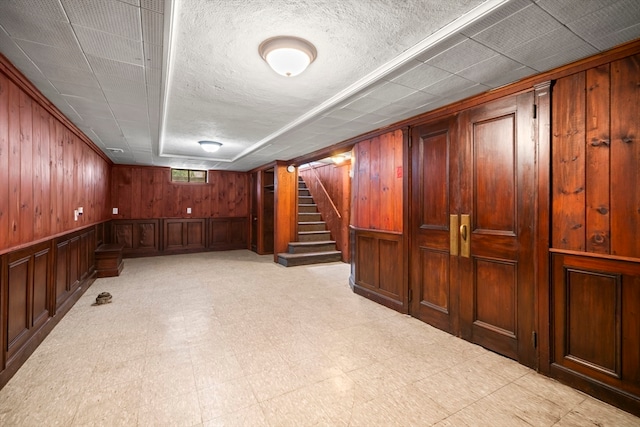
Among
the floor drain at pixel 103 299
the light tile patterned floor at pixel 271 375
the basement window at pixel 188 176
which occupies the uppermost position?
the basement window at pixel 188 176

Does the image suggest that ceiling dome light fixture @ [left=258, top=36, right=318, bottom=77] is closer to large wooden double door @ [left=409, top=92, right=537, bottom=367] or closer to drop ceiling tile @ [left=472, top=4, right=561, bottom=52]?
drop ceiling tile @ [left=472, top=4, right=561, bottom=52]

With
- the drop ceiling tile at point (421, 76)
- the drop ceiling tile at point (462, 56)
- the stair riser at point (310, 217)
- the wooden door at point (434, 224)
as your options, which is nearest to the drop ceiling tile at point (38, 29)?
the drop ceiling tile at point (421, 76)

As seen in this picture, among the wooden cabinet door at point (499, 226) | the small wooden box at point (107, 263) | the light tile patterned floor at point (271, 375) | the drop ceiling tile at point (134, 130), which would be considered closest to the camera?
the light tile patterned floor at point (271, 375)

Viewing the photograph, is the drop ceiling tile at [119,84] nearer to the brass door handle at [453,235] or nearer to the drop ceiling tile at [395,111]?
the drop ceiling tile at [395,111]

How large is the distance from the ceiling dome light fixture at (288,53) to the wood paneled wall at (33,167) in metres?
1.94

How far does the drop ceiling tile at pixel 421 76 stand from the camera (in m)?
2.19

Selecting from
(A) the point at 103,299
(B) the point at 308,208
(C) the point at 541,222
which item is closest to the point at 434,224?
(C) the point at 541,222

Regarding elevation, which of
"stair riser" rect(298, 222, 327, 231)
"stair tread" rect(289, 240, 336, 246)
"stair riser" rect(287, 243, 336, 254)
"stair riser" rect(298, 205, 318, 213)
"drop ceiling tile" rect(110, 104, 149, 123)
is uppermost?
"drop ceiling tile" rect(110, 104, 149, 123)

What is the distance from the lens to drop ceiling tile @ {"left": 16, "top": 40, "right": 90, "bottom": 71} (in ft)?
6.22

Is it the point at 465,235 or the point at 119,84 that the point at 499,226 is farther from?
the point at 119,84

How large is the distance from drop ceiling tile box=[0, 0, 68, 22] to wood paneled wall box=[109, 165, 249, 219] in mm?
6533

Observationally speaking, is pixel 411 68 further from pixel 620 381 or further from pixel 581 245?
pixel 620 381

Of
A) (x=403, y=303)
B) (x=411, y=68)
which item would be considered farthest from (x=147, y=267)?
(x=411, y=68)

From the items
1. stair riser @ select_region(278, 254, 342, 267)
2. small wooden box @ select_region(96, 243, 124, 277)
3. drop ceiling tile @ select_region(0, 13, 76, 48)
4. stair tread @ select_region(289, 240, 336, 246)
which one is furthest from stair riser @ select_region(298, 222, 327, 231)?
drop ceiling tile @ select_region(0, 13, 76, 48)
